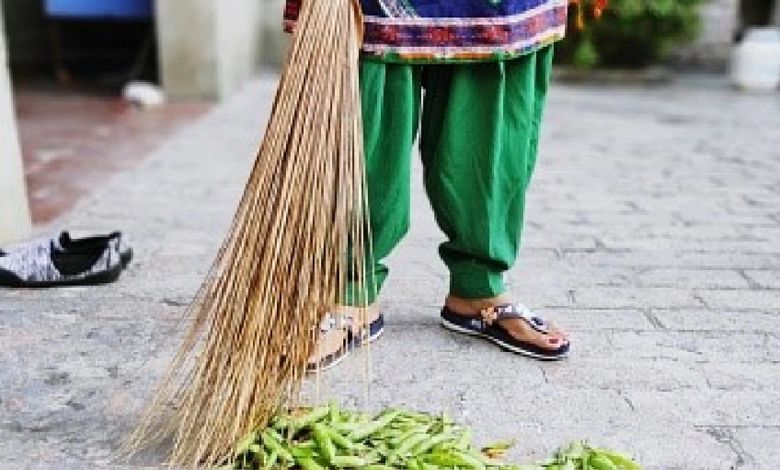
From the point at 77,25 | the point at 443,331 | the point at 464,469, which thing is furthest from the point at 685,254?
the point at 77,25

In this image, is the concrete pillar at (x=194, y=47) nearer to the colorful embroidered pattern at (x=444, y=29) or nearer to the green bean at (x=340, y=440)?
the colorful embroidered pattern at (x=444, y=29)

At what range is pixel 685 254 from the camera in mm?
3252

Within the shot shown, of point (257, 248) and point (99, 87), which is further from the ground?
point (257, 248)

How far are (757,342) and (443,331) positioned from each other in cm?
78

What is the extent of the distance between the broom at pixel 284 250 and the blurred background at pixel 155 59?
2164 mm

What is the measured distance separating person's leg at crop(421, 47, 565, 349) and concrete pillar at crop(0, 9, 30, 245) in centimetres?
149

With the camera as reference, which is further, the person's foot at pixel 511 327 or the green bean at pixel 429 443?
the person's foot at pixel 511 327

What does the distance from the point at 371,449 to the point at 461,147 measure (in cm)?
75

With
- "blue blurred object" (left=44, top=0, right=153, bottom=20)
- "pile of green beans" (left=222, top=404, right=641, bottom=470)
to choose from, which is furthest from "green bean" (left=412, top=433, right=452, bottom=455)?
"blue blurred object" (left=44, top=0, right=153, bottom=20)

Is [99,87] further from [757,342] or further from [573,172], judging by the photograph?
[757,342]

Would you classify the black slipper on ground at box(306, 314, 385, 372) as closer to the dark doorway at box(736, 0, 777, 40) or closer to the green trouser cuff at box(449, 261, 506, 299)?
the green trouser cuff at box(449, 261, 506, 299)

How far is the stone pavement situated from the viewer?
2051 millimetres

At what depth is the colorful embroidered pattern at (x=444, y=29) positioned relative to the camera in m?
2.09

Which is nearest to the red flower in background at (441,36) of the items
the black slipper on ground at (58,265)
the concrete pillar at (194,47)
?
the black slipper on ground at (58,265)
